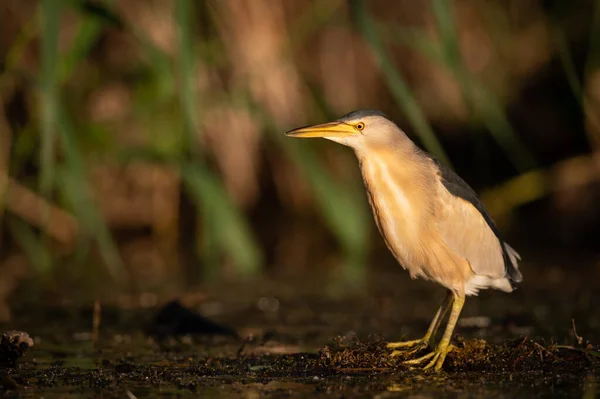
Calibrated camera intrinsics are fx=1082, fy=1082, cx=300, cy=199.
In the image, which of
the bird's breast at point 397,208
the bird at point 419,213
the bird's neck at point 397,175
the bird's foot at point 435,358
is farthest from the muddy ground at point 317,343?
the bird's neck at point 397,175

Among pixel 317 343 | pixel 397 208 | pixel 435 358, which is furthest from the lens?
pixel 317 343

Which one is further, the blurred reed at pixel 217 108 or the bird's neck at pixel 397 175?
the blurred reed at pixel 217 108

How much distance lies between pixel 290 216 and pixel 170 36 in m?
2.53

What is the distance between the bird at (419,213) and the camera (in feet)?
16.1

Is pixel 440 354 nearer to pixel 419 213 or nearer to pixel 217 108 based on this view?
pixel 419 213

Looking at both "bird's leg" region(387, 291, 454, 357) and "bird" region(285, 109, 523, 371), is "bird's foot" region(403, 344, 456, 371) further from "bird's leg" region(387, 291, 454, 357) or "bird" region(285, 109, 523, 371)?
"bird's leg" region(387, 291, 454, 357)

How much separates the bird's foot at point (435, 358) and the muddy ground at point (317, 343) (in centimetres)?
6

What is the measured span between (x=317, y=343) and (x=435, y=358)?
3.65 ft

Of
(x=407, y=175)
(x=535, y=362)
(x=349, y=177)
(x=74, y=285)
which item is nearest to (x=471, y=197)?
(x=407, y=175)

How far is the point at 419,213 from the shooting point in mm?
4945

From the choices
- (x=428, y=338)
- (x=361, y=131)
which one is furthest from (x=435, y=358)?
(x=361, y=131)

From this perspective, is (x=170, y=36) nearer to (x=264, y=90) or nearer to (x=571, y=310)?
(x=264, y=90)

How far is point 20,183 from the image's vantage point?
823 centimetres

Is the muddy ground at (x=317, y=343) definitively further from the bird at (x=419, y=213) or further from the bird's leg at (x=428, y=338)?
the bird at (x=419, y=213)
